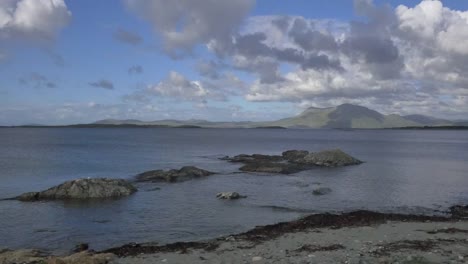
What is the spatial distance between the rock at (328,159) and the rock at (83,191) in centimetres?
3756

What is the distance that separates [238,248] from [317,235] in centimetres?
536

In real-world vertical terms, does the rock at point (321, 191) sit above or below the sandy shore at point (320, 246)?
below

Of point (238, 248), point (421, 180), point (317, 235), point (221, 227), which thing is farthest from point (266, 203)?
point (421, 180)

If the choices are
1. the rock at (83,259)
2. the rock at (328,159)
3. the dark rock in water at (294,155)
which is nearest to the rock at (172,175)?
the rock at (328,159)

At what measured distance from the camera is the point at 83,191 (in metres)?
40.4

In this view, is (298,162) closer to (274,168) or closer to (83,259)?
(274,168)

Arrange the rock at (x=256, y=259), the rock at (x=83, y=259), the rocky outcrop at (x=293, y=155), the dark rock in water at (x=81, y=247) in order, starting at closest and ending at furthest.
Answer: the rock at (x=83, y=259), the rock at (x=256, y=259), the dark rock in water at (x=81, y=247), the rocky outcrop at (x=293, y=155)

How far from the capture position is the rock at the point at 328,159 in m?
71.4

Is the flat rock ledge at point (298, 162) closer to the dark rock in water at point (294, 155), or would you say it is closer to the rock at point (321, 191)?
the dark rock in water at point (294, 155)

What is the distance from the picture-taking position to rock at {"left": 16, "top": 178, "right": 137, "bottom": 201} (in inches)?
1558

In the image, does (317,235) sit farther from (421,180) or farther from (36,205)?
(421,180)

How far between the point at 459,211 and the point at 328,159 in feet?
123

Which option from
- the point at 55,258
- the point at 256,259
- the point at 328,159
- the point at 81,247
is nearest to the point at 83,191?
the point at 81,247

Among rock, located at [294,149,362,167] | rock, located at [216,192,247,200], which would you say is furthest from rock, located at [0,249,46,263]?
rock, located at [294,149,362,167]
